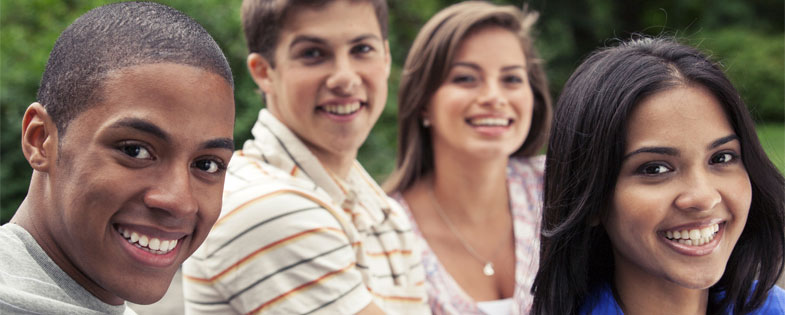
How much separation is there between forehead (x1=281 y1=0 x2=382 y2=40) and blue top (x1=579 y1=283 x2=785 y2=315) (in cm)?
117

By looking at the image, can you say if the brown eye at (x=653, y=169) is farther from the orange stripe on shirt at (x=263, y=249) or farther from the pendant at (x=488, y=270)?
the pendant at (x=488, y=270)

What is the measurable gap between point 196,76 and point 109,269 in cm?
42

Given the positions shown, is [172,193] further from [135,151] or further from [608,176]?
[608,176]

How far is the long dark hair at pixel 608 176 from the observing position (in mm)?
2053

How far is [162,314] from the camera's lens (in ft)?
15.5

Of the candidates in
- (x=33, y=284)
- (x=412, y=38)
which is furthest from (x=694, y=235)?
(x=412, y=38)

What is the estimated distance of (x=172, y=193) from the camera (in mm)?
1605

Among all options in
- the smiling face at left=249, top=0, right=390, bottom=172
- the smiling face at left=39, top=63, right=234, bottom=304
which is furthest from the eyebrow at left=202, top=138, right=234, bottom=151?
the smiling face at left=249, top=0, right=390, bottom=172

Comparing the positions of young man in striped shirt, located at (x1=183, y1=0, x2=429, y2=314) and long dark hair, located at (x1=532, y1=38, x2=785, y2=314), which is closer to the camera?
long dark hair, located at (x1=532, y1=38, x2=785, y2=314)

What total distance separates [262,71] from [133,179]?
4.49 ft

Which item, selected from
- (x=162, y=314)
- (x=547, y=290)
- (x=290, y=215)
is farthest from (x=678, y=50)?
(x=162, y=314)

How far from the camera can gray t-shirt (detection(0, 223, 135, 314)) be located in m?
1.48

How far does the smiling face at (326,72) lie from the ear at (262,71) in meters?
0.05

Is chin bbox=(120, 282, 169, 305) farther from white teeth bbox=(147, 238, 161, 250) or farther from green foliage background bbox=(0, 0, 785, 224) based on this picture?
green foliage background bbox=(0, 0, 785, 224)
